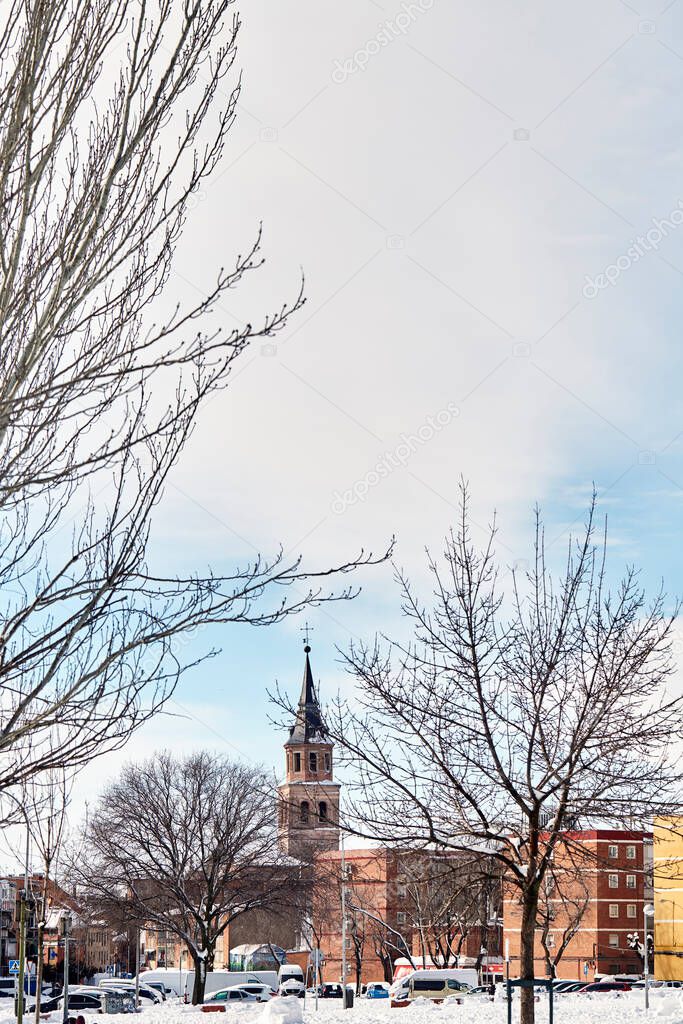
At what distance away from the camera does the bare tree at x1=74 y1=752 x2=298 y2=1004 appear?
4194 centimetres

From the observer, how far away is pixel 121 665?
7262 millimetres

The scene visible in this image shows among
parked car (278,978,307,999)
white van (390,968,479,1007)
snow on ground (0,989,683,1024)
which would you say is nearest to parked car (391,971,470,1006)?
white van (390,968,479,1007)

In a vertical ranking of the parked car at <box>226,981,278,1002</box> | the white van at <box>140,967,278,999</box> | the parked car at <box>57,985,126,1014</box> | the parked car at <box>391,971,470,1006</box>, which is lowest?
the white van at <box>140,967,278,999</box>

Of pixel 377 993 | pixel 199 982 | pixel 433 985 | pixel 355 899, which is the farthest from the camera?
pixel 377 993

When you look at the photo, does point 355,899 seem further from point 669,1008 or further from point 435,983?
point 669,1008

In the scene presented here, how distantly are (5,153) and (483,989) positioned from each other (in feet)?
166

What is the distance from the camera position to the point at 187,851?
4425cm

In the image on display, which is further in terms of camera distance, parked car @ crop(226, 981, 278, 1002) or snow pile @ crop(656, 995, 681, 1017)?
parked car @ crop(226, 981, 278, 1002)

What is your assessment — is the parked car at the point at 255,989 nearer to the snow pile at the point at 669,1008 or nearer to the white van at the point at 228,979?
the white van at the point at 228,979

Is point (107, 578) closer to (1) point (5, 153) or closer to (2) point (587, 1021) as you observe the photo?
(1) point (5, 153)

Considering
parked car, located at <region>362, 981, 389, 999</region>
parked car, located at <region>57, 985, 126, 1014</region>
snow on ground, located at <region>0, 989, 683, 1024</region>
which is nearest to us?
snow on ground, located at <region>0, 989, 683, 1024</region>

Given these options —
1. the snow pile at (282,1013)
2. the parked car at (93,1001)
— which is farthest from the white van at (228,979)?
the snow pile at (282,1013)

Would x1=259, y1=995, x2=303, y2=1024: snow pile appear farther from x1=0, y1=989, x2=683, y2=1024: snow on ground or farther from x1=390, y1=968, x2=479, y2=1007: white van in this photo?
x1=390, y1=968, x2=479, y2=1007: white van

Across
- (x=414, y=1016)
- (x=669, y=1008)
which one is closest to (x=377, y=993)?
(x=414, y=1016)
